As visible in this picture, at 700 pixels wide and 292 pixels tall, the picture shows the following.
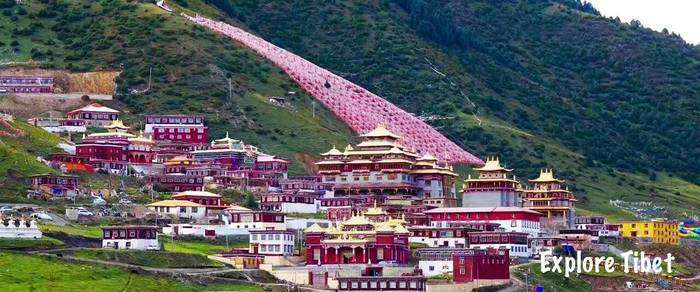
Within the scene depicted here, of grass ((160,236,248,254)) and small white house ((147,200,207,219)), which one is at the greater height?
small white house ((147,200,207,219))

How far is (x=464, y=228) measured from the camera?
19912 centimetres

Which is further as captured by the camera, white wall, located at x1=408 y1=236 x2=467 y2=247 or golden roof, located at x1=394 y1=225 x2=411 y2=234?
white wall, located at x1=408 y1=236 x2=467 y2=247

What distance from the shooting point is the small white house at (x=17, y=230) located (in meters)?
174

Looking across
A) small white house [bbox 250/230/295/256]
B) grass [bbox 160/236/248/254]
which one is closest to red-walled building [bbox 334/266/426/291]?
small white house [bbox 250/230/295/256]

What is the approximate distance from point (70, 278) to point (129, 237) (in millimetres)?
17596

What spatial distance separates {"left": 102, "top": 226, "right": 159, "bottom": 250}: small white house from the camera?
179 m

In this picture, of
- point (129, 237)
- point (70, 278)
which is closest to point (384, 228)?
point (129, 237)

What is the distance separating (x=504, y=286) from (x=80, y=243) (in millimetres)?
35675

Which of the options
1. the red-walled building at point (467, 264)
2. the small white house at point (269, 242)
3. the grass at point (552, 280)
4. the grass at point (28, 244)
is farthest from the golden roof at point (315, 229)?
the grass at point (28, 244)

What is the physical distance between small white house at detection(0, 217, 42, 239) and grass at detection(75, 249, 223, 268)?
4207 mm

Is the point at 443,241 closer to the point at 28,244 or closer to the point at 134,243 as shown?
the point at 134,243

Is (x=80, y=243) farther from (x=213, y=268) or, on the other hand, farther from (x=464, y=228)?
(x=464, y=228)

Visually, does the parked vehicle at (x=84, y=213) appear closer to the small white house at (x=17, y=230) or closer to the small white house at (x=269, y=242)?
the small white house at (x=269, y=242)

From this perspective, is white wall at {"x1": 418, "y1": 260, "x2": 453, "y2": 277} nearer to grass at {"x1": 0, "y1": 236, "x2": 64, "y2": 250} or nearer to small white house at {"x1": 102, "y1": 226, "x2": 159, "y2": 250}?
small white house at {"x1": 102, "y1": 226, "x2": 159, "y2": 250}
